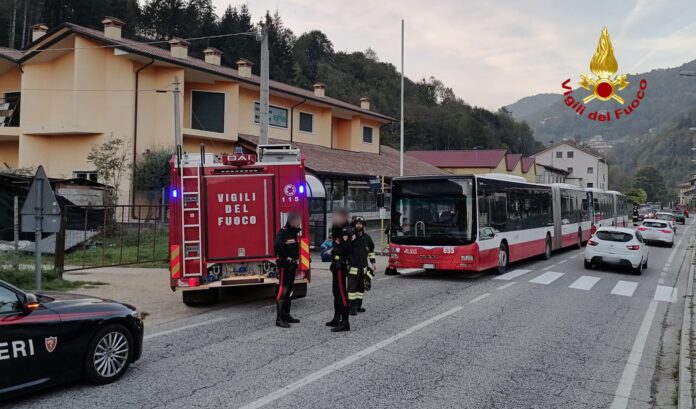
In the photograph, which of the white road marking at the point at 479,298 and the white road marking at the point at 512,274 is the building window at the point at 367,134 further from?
the white road marking at the point at 479,298

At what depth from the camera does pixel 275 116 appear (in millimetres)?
33469

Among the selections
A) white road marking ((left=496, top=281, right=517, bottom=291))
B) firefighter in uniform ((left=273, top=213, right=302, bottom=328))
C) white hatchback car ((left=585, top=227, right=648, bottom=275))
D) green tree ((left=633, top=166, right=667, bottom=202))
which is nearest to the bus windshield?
white road marking ((left=496, top=281, right=517, bottom=291))

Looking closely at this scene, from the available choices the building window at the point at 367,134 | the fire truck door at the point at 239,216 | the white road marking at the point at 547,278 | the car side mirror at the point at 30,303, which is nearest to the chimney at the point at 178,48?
the building window at the point at 367,134

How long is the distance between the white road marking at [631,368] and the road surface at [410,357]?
0.09 feet

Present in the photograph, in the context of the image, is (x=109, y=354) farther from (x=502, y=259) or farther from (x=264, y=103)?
(x=502, y=259)

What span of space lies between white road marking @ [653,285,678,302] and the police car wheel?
37.5 feet

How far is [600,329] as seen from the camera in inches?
361

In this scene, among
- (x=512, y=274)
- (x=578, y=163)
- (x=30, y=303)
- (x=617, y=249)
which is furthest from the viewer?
(x=578, y=163)

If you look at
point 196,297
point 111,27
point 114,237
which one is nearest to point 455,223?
point 196,297

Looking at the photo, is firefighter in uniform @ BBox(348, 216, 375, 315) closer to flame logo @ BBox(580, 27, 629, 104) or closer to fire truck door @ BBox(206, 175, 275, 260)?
fire truck door @ BBox(206, 175, 275, 260)

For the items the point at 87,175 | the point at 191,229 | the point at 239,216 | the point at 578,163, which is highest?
the point at 578,163

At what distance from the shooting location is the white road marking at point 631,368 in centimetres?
584

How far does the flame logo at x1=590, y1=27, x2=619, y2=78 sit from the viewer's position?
77.2ft

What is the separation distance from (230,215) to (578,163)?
104 metres
